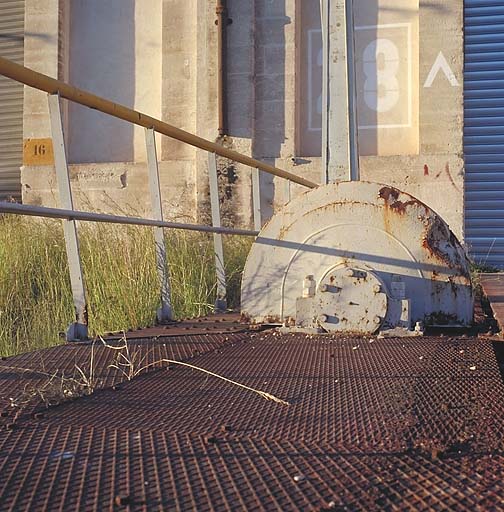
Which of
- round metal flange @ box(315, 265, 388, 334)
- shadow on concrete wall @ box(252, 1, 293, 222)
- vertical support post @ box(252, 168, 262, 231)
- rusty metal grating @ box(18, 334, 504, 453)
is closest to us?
rusty metal grating @ box(18, 334, 504, 453)

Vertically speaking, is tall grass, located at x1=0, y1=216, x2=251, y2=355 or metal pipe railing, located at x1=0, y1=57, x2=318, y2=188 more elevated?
metal pipe railing, located at x1=0, y1=57, x2=318, y2=188

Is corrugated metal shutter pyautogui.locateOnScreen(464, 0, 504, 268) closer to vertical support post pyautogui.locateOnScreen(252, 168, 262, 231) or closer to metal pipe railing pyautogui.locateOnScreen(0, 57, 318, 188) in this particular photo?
vertical support post pyautogui.locateOnScreen(252, 168, 262, 231)

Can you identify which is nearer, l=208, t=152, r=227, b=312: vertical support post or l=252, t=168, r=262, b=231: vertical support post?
l=208, t=152, r=227, b=312: vertical support post

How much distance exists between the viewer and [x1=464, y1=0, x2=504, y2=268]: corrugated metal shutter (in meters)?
9.39

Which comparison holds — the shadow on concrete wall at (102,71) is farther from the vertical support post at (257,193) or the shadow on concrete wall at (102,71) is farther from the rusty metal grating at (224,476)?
the rusty metal grating at (224,476)

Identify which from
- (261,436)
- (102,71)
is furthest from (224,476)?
(102,71)

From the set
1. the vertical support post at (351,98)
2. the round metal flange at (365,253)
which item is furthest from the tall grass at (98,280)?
the vertical support post at (351,98)

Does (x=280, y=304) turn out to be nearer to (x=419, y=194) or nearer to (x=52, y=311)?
(x=52, y=311)

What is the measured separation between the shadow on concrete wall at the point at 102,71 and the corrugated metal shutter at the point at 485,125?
416cm

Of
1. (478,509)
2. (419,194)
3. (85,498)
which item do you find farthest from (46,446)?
(419,194)

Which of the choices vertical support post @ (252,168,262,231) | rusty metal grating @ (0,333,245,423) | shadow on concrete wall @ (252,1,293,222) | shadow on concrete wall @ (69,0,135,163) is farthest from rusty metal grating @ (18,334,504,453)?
shadow on concrete wall @ (69,0,135,163)

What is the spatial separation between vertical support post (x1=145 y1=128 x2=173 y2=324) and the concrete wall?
480cm

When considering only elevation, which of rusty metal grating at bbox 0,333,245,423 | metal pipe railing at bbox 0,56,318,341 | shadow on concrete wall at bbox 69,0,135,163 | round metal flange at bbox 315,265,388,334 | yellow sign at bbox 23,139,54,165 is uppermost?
shadow on concrete wall at bbox 69,0,135,163

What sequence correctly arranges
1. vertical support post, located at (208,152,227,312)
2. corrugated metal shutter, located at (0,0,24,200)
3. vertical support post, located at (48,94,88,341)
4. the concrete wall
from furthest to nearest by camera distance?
corrugated metal shutter, located at (0,0,24,200), the concrete wall, vertical support post, located at (208,152,227,312), vertical support post, located at (48,94,88,341)
